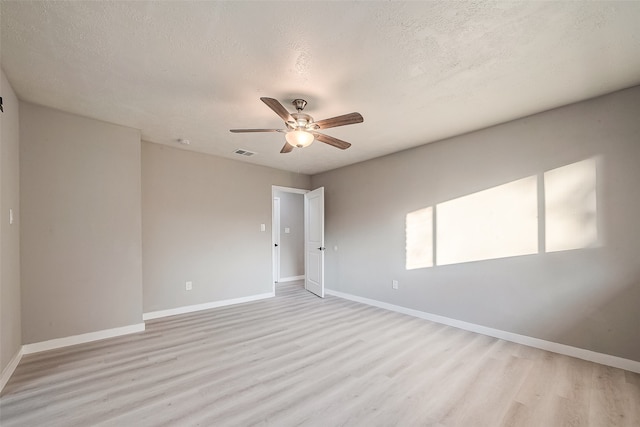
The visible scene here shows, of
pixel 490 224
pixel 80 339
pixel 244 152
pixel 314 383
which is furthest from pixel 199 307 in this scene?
pixel 490 224

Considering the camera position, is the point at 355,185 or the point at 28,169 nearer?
the point at 28,169

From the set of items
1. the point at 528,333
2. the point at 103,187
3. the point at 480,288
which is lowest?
the point at 528,333

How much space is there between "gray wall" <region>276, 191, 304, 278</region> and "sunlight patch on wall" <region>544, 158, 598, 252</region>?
537 cm

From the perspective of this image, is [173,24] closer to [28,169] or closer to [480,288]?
[28,169]

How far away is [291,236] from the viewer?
7.26 meters

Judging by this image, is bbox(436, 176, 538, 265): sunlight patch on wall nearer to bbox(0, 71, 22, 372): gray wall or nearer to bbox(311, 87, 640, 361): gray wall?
bbox(311, 87, 640, 361): gray wall

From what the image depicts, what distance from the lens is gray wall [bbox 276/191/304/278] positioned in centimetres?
707

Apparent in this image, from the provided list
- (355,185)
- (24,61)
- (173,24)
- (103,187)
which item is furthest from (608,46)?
(103,187)

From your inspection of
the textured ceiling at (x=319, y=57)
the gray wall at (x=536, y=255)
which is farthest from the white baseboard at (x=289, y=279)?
the textured ceiling at (x=319, y=57)

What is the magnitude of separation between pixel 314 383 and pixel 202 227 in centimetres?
320

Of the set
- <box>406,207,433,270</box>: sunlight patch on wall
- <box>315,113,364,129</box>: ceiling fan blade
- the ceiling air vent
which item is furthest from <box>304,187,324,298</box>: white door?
<box>315,113,364,129</box>: ceiling fan blade

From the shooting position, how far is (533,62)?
6.91ft

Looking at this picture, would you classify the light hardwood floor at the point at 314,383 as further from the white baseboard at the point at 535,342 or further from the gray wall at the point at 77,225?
the gray wall at the point at 77,225

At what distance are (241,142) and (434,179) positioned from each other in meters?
2.89
